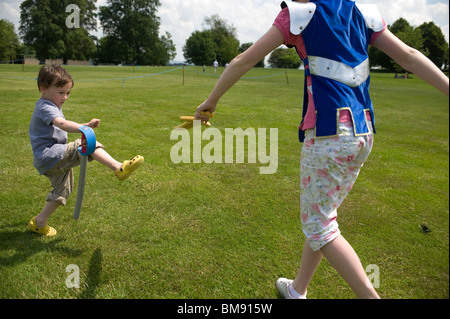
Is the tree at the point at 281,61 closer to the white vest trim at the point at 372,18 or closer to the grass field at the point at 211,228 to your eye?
the grass field at the point at 211,228

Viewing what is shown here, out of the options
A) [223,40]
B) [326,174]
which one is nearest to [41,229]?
[326,174]

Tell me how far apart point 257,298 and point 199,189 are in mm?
2078

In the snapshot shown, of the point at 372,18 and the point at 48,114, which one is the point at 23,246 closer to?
the point at 48,114

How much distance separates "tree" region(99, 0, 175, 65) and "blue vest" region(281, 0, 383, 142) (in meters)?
53.8

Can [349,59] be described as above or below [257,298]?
above

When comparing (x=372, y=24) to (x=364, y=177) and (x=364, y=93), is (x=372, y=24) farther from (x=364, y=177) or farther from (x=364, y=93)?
(x=364, y=177)

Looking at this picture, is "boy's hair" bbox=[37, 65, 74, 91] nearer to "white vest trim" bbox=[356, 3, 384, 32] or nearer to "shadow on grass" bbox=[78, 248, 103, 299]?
"shadow on grass" bbox=[78, 248, 103, 299]

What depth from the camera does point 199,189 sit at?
4.22m

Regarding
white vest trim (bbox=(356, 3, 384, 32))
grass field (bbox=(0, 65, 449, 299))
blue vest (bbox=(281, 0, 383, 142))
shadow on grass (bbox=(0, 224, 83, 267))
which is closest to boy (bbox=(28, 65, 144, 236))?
shadow on grass (bbox=(0, 224, 83, 267))

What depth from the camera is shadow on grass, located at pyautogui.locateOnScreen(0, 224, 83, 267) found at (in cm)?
263

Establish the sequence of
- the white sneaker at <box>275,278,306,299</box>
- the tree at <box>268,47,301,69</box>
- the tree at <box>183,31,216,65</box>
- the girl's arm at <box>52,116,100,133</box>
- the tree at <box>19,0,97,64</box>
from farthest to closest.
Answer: the tree at <box>268,47,301,69</box> < the tree at <box>183,31,216,65</box> < the tree at <box>19,0,97,64</box> < the girl's arm at <box>52,116,100,133</box> < the white sneaker at <box>275,278,306,299</box>

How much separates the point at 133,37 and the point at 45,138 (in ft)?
196
